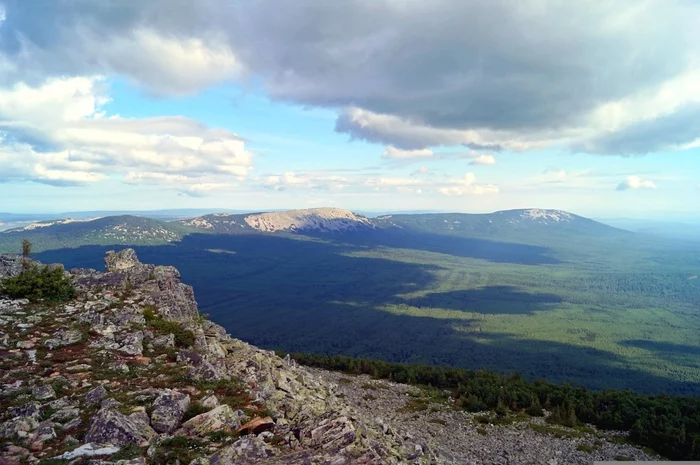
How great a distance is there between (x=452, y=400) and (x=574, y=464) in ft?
50.8

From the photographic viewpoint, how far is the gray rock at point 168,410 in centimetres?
1366

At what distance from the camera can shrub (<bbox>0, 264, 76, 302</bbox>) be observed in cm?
2536

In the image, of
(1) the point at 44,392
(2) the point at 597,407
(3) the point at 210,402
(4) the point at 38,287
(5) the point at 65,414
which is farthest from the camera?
(2) the point at 597,407

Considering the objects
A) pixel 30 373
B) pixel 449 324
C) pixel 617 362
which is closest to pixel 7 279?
pixel 30 373

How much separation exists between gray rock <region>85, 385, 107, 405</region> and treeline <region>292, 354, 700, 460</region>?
1440 inches

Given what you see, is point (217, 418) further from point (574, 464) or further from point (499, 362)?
point (499, 362)

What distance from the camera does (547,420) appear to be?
39.2m

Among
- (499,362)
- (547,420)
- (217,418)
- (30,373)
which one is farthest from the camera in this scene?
(499,362)

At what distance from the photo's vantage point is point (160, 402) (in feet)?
48.2

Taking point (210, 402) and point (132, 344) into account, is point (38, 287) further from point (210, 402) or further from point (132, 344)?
point (210, 402)

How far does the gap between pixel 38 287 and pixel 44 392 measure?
580 inches

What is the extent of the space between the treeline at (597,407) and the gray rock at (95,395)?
36.6m

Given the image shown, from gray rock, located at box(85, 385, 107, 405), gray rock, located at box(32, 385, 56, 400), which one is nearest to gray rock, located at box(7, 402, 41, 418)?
gray rock, located at box(32, 385, 56, 400)

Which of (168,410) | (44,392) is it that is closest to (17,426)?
(44,392)
